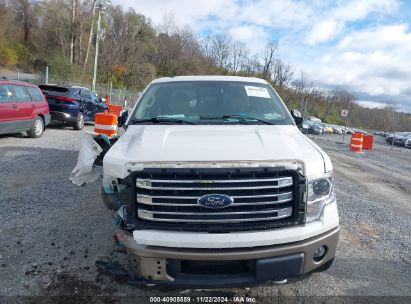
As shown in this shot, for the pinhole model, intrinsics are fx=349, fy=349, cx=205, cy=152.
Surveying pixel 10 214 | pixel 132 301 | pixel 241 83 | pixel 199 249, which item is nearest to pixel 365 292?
pixel 199 249

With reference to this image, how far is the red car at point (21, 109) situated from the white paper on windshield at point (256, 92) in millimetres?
7842

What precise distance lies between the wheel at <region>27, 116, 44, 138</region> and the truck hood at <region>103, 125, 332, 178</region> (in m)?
9.00

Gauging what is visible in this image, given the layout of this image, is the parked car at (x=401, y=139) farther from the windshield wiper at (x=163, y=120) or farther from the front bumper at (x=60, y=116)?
the windshield wiper at (x=163, y=120)

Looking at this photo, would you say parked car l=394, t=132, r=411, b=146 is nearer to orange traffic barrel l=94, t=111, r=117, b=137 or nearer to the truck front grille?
orange traffic barrel l=94, t=111, r=117, b=137

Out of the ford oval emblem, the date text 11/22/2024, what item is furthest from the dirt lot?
the ford oval emblem

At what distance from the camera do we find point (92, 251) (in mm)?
4004

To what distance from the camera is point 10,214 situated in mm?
4895

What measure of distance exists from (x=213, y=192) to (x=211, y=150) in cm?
36

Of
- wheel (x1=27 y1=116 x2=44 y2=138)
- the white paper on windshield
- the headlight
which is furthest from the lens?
wheel (x1=27 y1=116 x2=44 y2=138)

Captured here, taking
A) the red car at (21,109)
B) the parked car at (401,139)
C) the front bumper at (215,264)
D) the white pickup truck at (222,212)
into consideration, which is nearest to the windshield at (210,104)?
the white pickup truck at (222,212)

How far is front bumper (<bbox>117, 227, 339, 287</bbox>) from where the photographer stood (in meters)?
2.58

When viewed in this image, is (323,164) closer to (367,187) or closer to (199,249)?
(199,249)

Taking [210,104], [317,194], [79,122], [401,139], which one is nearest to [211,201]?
[317,194]

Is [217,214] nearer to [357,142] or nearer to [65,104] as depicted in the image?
[65,104]
